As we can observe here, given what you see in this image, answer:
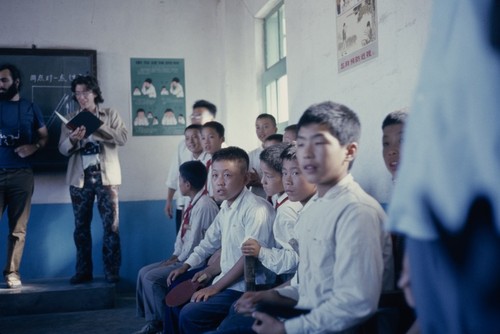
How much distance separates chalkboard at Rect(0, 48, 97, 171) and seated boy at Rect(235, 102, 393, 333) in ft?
11.6

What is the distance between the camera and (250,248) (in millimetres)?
2072

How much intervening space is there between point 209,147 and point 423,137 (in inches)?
118

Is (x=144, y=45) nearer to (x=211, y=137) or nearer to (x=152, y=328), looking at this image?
(x=211, y=137)

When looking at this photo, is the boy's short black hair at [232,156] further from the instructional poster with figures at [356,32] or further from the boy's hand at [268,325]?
the boy's hand at [268,325]

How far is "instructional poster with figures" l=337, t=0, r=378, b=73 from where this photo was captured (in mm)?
2420

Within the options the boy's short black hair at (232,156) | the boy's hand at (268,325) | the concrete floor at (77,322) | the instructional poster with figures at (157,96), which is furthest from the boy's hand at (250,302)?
the instructional poster with figures at (157,96)

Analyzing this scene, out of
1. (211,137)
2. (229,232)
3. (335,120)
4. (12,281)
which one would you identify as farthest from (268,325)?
(12,281)

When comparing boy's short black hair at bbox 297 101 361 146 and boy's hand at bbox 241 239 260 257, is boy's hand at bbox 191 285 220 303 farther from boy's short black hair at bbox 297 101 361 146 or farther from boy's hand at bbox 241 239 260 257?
boy's short black hair at bbox 297 101 361 146

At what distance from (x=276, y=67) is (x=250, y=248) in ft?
8.25

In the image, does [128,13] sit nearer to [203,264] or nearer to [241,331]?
[203,264]

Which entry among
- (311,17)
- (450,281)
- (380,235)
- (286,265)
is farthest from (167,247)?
(450,281)

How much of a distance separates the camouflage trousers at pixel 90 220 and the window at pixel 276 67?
57.1 inches

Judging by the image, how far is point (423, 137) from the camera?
651mm

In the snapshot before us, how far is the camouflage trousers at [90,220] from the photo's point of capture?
420 cm
